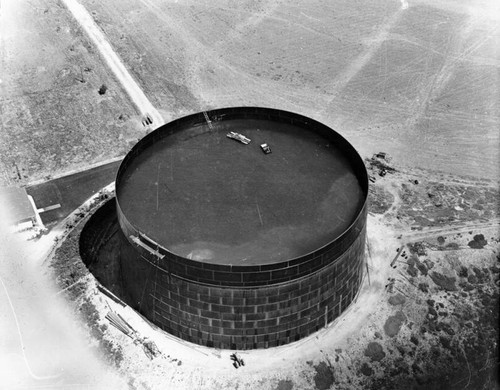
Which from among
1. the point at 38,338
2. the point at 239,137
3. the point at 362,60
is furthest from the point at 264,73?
the point at 38,338

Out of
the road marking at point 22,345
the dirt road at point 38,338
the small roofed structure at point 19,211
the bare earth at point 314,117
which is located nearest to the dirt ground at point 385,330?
the bare earth at point 314,117

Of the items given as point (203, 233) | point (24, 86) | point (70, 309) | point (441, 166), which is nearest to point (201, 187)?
point (203, 233)

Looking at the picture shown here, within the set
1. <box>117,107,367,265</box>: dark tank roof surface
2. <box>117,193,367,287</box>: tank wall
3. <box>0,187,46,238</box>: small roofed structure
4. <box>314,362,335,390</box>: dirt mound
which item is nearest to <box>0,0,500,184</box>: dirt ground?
<box>0,187,46,238</box>: small roofed structure

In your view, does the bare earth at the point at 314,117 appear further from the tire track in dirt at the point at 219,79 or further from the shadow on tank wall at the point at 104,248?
the shadow on tank wall at the point at 104,248

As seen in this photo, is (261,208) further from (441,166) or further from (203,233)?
(441,166)

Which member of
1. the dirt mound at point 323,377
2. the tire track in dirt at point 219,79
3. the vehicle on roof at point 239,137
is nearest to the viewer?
the dirt mound at point 323,377

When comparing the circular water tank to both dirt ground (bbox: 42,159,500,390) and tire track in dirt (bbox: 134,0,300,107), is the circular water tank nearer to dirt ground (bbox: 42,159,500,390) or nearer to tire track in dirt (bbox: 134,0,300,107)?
dirt ground (bbox: 42,159,500,390)
